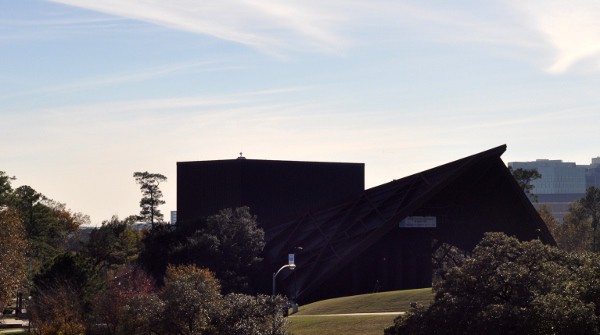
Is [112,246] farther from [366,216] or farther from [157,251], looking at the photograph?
[366,216]

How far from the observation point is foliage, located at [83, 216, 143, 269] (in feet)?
384

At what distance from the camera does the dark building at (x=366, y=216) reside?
286 ft

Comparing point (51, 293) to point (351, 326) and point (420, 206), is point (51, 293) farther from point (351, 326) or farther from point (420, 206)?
point (420, 206)

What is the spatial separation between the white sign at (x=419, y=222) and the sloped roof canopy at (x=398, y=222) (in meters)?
0.72

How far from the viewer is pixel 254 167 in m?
104

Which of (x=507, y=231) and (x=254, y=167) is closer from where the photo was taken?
(x=507, y=231)

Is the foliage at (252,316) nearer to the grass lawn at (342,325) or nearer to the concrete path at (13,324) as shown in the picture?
the grass lawn at (342,325)

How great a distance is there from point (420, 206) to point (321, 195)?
2173 cm

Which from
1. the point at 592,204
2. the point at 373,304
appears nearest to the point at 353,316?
the point at 373,304

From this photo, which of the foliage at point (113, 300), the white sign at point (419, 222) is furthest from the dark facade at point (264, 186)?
the foliage at point (113, 300)

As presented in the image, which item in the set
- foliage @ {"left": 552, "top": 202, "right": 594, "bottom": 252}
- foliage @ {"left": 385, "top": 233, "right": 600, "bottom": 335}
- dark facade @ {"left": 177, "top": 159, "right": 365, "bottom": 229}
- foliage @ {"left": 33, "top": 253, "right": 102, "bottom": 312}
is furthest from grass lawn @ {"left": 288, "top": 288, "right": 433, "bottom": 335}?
foliage @ {"left": 552, "top": 202, "right": 594, "bottom": 252}

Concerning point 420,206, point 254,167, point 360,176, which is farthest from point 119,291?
point 360,176

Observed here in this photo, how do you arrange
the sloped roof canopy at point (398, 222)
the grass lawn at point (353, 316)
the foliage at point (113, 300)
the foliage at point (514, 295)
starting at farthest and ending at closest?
the sloped roof canopy at point (398, 222), the foliage at point (113, 300), the grass lawn at point (353, 316), the foliage at point (514, 295)

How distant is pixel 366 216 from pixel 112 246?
1578 inches
